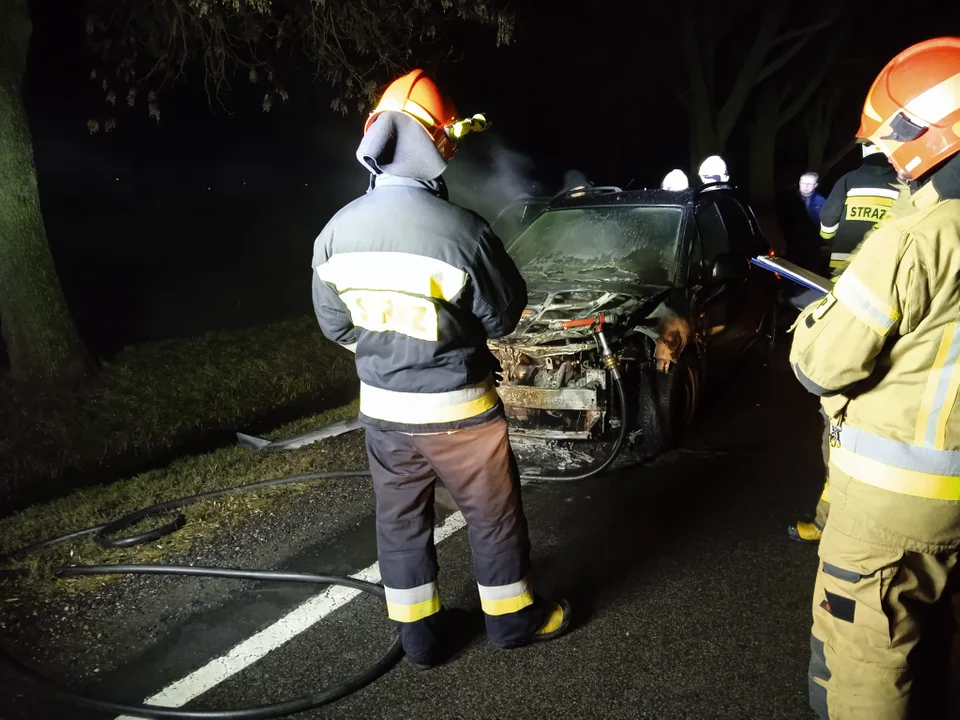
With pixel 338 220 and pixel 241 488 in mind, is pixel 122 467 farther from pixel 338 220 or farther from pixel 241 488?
pixel 338 220

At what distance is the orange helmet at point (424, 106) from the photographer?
8.64 feet

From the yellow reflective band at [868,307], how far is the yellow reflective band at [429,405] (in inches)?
52.0

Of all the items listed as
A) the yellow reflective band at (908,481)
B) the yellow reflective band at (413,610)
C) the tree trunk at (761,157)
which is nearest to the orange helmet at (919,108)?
the yellow reflective band at (908,481)

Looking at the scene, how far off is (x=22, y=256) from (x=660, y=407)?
17.2 feet

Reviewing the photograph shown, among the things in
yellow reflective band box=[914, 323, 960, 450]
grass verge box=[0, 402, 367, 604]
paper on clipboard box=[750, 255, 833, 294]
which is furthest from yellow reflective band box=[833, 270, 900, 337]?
grass verge box=[0, 402, 367, 604]

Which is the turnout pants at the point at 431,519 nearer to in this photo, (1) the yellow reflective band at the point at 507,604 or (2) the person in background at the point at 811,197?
(1) the yellow reflective band at the point at 507,604

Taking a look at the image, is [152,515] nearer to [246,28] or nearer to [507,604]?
[507,604]

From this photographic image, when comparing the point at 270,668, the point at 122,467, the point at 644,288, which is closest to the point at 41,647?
the point at 270,668

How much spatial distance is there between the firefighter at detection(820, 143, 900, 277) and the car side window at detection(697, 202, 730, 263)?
2.79 ft

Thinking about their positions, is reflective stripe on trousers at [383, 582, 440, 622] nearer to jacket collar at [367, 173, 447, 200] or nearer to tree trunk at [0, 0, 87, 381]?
jacket collar at [367, 173, 447, 200]

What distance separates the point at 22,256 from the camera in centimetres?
587

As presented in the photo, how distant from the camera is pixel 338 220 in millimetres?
2668

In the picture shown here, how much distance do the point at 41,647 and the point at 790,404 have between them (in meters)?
→ 5.52

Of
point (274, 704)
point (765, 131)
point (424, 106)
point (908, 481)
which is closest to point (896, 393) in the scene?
point (908, 481)
